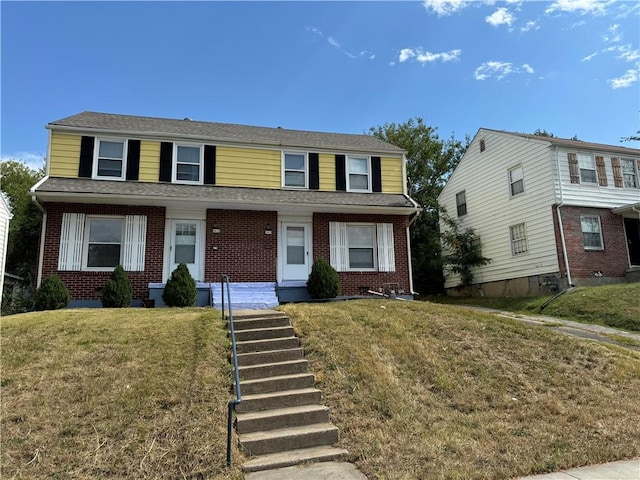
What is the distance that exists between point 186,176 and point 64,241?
3777 mm

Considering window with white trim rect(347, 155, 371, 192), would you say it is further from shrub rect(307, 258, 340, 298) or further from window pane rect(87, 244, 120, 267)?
window pane rect(87, 244, 120, 267)

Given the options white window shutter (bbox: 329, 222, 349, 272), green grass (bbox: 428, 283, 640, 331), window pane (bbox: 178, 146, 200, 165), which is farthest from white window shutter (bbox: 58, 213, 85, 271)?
green grass (bbox: 428, 283, 640, 331)

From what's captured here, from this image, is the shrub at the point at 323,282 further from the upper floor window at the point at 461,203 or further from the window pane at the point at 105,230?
the upper floor window at the point at 461,203

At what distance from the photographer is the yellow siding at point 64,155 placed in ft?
42.0

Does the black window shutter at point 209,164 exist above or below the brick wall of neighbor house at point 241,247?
above

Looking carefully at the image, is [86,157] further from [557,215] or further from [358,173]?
[557,215]

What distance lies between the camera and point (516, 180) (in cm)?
1847

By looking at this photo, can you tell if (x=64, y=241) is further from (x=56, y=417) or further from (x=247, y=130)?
(x=56, y=417)

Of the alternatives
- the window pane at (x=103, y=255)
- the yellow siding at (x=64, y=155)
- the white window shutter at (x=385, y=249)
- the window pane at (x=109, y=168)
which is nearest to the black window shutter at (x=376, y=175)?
the white window shutter at (x=385, y=249)

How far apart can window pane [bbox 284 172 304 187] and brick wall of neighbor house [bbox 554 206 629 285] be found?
30.6 feet

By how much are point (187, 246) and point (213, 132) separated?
4108mm

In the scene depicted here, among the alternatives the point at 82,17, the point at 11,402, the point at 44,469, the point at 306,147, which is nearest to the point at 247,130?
the point at 306,147

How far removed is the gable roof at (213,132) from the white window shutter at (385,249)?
273cm

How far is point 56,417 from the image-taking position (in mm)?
5176
